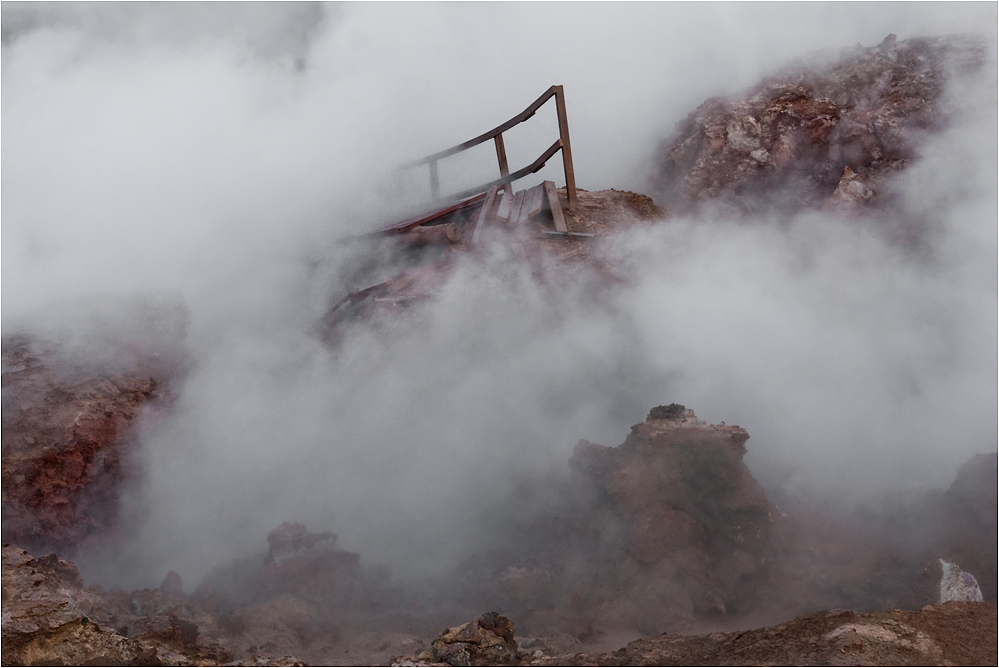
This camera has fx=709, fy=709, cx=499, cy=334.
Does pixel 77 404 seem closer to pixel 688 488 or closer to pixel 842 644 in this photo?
pixel 688 488

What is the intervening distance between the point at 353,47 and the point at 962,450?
709 cm

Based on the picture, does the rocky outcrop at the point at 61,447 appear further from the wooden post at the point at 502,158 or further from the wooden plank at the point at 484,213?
the wooden post at the point at 502,158

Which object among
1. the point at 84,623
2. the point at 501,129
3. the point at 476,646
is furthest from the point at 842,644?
the point at 501,129

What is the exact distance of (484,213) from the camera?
585cm

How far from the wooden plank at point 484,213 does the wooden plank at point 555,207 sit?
1.49 feet

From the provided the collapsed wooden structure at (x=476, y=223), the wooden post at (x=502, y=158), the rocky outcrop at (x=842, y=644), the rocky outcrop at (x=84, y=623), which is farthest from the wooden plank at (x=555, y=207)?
the rocky outcrop at (x=84, y=623)

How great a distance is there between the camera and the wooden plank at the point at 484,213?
563 centimetres

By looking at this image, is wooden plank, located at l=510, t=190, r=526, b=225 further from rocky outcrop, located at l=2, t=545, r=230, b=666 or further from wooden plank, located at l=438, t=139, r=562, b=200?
rocky outcrop, located at l=2, t=545, r=230, b=666

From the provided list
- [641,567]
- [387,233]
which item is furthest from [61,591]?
[387,233]

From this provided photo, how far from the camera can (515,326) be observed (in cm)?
499

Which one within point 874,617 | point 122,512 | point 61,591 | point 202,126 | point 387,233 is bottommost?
point 874,617

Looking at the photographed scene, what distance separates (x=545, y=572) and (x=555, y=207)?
332 centimetres

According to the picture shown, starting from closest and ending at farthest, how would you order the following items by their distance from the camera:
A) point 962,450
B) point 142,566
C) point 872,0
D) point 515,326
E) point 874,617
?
point 874,617 → point 142,566 → point 962,450 → point 515,326 → point 872,0

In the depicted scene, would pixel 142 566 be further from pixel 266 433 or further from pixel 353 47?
pixel 353 47
